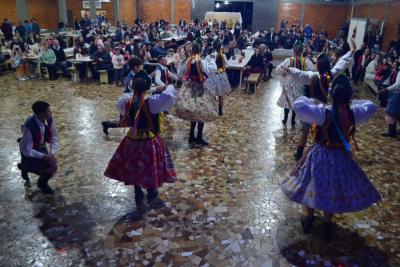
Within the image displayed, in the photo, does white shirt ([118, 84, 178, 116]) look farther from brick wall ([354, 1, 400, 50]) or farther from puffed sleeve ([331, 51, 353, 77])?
brick wall ([354, 1, 400, 50])

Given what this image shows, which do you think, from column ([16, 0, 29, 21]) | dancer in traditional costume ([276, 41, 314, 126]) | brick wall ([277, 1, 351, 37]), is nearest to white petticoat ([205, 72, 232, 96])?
dancer in traditional costume ([276, 41, 314, 126])

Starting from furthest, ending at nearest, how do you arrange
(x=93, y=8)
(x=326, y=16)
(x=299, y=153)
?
(x=326, y=16)
(x=93, y=8)
(x=299, y=153)

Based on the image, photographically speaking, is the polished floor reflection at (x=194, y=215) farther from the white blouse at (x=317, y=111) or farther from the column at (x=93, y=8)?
the column at (x=93, y=8)

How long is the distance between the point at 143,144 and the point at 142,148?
0.14 ft

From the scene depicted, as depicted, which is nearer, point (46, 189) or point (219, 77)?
point (46, 189)

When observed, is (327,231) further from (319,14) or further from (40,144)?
(319,14)

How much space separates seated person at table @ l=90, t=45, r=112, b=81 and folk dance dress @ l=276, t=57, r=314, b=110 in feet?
18.5

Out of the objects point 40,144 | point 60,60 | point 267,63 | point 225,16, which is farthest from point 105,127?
point 225,16

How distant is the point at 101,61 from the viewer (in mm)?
9961

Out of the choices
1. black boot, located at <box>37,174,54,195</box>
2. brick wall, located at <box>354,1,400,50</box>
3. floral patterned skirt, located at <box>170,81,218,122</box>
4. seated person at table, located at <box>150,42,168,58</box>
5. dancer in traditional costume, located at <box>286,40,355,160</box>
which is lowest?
black boot, located at <box>37,174,54,195</box>

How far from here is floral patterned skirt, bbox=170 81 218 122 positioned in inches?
215

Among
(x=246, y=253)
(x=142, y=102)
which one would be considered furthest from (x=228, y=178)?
(x=142, y=102)

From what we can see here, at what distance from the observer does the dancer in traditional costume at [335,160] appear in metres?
3.02

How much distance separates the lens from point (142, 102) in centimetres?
339
